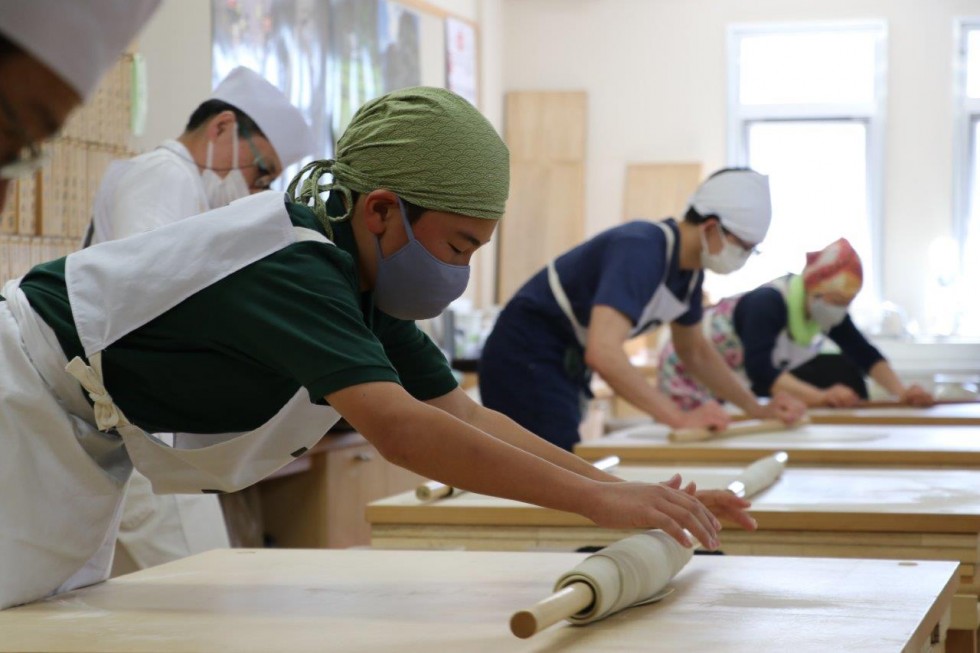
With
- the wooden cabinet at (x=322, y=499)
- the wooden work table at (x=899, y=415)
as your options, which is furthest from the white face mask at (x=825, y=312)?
the wooden cabinet at (x=322, y=499)

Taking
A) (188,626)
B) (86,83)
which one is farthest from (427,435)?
(86,83)

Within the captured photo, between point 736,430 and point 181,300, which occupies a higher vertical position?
point 181,300

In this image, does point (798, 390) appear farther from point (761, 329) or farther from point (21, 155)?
point (21, 155)

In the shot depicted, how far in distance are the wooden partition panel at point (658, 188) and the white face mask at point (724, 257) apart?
5015 mm

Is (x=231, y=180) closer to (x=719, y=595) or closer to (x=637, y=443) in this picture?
(x=637, y=443)

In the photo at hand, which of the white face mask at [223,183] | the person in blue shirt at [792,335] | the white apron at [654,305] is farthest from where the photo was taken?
the person in blue shirt at [792,335]

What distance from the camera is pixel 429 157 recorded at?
4.95 ft

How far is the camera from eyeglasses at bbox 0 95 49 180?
749 mm

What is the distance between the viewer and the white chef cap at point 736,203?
341 cm

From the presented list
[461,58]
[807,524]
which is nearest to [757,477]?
[807,524]

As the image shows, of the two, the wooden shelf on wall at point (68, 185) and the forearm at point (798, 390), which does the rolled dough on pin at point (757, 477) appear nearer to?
the forearm at point (798, 390)

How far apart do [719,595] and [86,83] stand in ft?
3.20

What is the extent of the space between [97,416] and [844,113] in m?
7.63

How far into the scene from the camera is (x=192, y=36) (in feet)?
15.7
